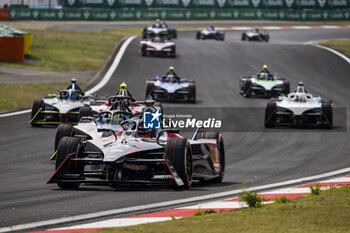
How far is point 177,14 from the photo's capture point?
227 ft

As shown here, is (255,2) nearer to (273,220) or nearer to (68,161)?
(68,161)

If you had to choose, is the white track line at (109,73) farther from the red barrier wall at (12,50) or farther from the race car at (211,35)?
the race car at (211,35)

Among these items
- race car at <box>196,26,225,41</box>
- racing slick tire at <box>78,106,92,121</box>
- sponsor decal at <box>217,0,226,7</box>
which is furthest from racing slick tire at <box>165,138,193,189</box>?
sponsor decal at <box>217,0,226,7</box>

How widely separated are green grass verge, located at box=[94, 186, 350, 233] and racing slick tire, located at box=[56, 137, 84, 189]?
3870 millimetres

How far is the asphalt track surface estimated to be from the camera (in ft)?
36.9

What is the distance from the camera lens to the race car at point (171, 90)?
102 feet

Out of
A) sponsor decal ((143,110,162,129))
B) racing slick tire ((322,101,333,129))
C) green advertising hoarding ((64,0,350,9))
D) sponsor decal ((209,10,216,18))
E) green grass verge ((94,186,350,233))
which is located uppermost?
green advertising hoarding ((64,0,350,9))

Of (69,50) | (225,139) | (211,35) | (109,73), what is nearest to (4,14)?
(69,50)

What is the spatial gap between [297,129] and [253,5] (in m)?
47.1

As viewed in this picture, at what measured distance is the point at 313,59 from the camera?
4647cm

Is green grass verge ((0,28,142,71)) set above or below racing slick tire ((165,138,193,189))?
below

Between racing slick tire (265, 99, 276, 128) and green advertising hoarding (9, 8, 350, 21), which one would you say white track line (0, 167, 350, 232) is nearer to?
racing slick tire (265, 99, 276, 128)

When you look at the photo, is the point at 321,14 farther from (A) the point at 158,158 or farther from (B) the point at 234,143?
(A) the point at 158,158

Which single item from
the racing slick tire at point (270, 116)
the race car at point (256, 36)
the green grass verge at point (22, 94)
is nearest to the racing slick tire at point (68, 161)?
the racing slick tire at point (270, 116)
